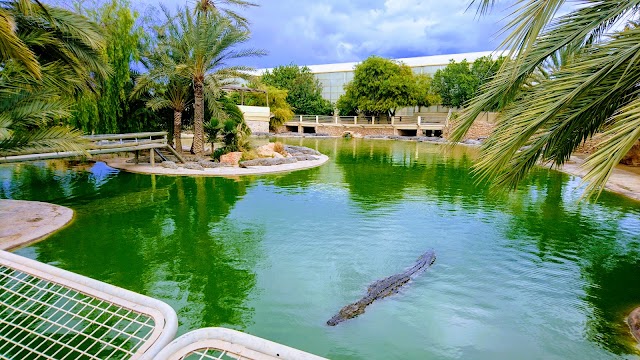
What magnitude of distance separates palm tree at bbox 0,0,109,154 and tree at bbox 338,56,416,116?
2912 centimetres

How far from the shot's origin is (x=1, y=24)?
4.41m

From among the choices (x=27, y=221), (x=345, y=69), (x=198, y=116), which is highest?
(x=345, y=69)

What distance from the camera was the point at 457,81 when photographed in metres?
35.2

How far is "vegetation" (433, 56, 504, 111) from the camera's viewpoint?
1347 inches

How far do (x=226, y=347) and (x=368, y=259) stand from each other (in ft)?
15.8

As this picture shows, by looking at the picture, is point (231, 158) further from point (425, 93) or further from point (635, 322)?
point (425, 93)

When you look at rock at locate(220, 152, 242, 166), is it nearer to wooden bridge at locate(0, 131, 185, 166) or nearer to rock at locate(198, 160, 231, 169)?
rock at locate(198, 160, 231, 169)

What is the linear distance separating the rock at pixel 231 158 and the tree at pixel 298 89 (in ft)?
87.1

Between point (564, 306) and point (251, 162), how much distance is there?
38.0 ft

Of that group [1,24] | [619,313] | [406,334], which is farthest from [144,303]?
[619,313]

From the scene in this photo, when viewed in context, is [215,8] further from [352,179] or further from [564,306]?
[564,306]

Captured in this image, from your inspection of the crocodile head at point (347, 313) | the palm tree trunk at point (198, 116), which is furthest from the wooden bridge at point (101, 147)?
the crocodile head at point (347, 313)

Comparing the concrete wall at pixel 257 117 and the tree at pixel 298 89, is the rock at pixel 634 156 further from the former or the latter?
the tree at pixel 298 89

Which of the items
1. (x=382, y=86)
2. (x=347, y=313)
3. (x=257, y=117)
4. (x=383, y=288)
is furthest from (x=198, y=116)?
(x=382, y=86)
